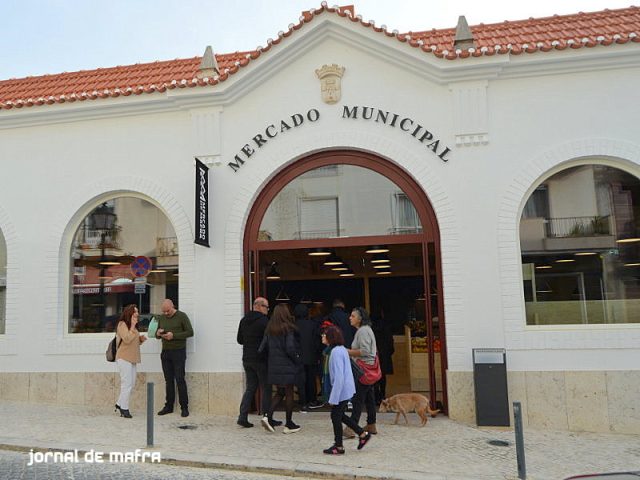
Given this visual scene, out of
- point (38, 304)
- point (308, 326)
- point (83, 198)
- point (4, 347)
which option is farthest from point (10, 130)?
point (308, 326)

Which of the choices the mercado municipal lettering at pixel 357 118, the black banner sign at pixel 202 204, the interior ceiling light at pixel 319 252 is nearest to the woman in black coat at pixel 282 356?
the black banner sign at pixel 202 204

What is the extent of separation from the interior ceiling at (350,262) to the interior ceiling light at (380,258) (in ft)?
0.32

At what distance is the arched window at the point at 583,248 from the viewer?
833 centimetres

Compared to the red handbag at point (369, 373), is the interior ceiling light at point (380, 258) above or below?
above

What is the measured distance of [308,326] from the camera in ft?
32.3

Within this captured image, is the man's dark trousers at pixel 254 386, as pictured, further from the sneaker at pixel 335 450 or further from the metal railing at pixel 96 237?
the metal railing at pixel 96 237

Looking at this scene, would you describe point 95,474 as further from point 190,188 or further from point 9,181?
point 9,181

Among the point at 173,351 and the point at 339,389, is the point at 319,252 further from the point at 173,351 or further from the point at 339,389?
the point at 339,389

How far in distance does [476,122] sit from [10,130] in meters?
8.59

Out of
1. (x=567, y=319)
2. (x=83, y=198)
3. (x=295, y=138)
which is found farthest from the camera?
(x=83, y=198)

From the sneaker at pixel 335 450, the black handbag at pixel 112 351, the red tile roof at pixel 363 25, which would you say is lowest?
the sneaker at pixel 335 450

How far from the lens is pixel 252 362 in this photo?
795cm

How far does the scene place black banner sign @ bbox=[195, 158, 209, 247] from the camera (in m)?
8.77

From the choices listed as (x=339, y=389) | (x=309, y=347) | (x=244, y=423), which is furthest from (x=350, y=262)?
(x=339, y=389)
